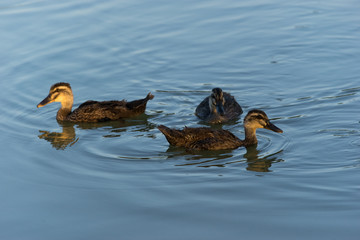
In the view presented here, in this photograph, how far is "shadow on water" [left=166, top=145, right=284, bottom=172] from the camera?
33.5ft

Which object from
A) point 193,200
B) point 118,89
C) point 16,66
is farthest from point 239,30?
point 193,200

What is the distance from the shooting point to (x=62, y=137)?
1219 cm

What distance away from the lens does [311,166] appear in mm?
9844

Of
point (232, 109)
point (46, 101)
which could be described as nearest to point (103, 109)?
point (46, 101)

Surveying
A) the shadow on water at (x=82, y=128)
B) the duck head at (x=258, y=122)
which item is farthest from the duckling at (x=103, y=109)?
the duck head at (x=258, y=122)

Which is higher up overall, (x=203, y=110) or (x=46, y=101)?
(x=46, y=101)

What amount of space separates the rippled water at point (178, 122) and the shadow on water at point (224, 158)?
33 mm

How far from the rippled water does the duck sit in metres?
0.20

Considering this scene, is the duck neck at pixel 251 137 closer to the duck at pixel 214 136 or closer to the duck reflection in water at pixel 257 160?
the duck at pixel 214 136

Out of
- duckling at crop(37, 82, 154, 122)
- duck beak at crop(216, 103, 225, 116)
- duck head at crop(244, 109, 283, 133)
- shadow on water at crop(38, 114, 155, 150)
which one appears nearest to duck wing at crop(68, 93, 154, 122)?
duckling at crop(37, 82, 154, 122)

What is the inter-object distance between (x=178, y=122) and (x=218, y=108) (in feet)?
2.79

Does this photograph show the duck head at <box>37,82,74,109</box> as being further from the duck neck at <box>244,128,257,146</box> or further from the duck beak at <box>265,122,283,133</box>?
the duck beak at <box>265,122,283,133</box>

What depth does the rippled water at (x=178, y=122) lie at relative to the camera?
823 cm

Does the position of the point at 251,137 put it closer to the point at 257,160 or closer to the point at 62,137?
the point at 257,160
